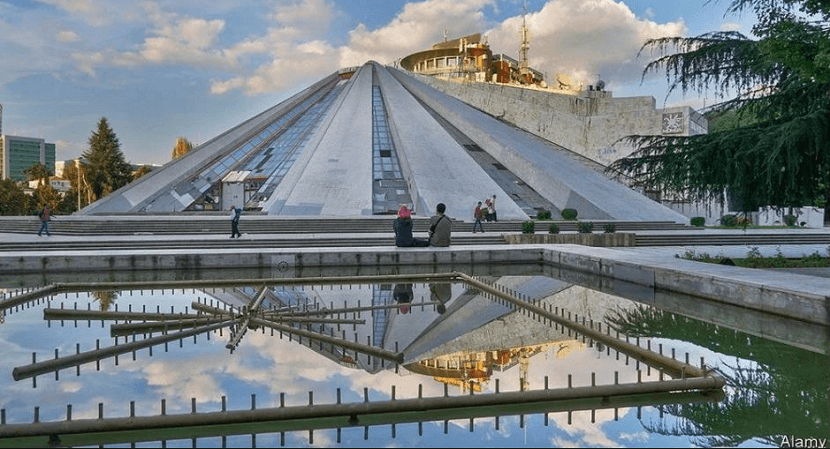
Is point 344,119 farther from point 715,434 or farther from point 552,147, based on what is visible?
point 715,434

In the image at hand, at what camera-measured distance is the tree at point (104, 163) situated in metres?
36.4

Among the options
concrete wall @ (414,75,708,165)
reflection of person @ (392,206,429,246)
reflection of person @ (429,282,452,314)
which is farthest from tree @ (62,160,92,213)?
reflection of person @ (429,282,452,314)

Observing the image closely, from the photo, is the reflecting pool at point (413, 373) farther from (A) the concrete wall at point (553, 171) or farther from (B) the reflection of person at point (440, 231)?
(A) the concrete wall at point (553, 171)

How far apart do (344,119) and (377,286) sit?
18754 mm

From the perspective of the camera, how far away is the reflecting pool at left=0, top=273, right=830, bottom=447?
3.16 metres

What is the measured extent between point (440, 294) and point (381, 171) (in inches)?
609

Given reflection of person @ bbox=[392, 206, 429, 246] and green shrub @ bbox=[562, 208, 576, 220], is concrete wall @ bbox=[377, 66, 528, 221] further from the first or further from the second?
reflection of person @ bbox=[392, 206, 429, 246]

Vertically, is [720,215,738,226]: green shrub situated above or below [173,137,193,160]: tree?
below

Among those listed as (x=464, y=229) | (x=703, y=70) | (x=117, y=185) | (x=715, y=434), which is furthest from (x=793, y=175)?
(x=117, y=185)

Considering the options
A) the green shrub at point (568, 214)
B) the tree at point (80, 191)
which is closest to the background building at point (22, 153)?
the tree at point (80, 191)

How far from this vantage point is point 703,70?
7949 mm

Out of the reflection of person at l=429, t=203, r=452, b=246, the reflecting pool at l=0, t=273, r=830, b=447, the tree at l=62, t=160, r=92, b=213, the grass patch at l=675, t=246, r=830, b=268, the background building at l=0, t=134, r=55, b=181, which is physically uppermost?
the background building at l=0, t=134, r=55, b=181

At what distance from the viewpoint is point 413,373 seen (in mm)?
4105

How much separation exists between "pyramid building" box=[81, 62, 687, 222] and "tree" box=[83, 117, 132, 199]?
11561mm
